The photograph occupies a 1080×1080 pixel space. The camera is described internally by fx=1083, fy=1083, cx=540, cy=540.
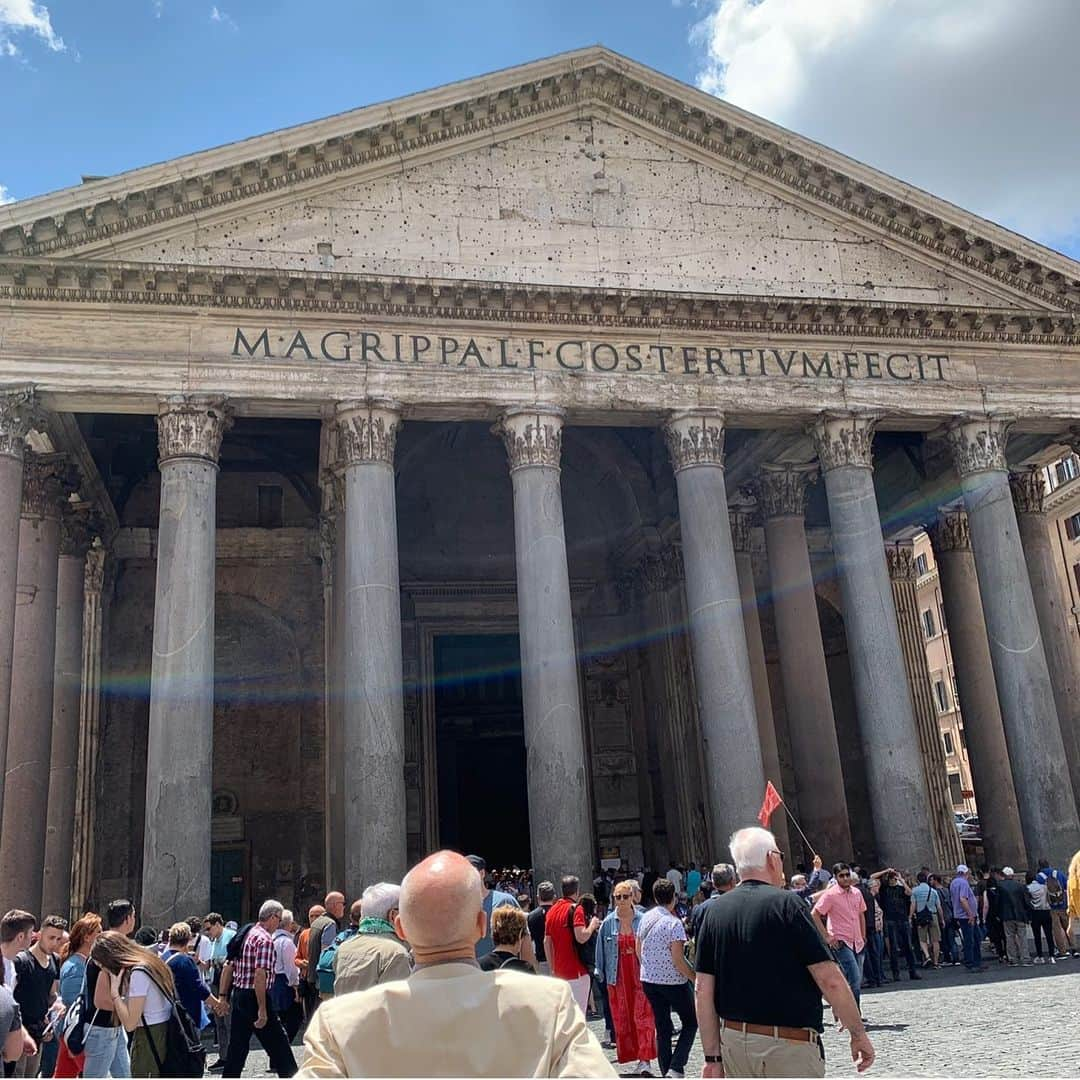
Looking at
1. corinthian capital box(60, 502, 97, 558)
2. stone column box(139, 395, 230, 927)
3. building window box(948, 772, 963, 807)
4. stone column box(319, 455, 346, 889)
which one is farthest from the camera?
building window box(948, 772, 963, 807)

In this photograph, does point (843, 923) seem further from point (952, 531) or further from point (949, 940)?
point (952, 531)

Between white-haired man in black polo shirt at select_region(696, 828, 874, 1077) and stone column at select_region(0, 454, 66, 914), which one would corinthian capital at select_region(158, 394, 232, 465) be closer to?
stone column at select_region(0, 454, 66, 914)

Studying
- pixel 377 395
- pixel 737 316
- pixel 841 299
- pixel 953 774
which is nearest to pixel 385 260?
pixel 377 395

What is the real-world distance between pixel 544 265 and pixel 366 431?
12.3 feet

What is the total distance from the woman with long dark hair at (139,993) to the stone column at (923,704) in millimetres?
18583

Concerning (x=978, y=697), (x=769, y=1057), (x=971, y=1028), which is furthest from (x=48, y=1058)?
(x=978, y=697)

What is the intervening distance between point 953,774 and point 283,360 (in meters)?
38.0

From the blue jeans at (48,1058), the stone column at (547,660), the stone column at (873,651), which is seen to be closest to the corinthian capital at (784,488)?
the stone column at (873,651)

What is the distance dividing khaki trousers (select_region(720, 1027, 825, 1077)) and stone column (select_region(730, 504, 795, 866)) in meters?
13.9

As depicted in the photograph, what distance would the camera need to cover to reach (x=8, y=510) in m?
13.5

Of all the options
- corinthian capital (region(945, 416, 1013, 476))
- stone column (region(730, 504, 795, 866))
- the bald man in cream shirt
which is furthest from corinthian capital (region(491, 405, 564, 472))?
the bald man in cream shirt

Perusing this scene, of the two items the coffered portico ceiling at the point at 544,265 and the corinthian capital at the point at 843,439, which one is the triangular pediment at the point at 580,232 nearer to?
the coffered portico ceiling at the point at 544,265

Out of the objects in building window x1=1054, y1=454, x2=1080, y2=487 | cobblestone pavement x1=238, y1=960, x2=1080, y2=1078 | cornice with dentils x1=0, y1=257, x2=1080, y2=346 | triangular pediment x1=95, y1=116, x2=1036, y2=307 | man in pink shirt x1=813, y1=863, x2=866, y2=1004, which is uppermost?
building window x1=1054, y1=454, x2=1080, y2=487

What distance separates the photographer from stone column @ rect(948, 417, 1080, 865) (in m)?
15.3
